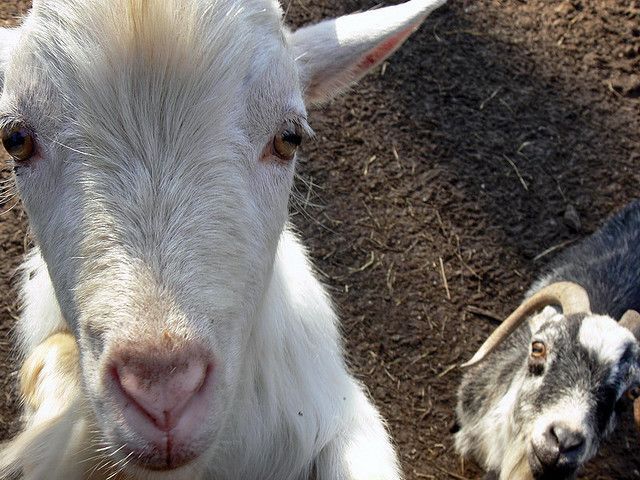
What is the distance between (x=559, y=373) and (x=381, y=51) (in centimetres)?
223

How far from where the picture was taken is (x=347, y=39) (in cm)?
259

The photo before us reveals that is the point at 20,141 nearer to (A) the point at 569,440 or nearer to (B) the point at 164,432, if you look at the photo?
(B) the point at 164,432

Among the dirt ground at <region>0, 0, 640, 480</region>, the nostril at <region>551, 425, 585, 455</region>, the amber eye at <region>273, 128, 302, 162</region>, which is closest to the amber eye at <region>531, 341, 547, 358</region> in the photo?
the nostril at <region>551, 425, 585, 455</region>

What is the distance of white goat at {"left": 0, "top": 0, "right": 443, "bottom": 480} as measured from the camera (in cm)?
176

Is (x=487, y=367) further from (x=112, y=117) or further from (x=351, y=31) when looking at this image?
(x=112, y=117)

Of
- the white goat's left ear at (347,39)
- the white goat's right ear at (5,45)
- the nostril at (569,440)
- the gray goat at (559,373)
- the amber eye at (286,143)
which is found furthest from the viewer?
the gray goat at (559,373)

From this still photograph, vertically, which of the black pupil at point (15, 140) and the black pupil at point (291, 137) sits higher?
the black pupil at point (15, 140)

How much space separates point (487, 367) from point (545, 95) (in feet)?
8.18

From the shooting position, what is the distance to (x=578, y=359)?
407 centimetres

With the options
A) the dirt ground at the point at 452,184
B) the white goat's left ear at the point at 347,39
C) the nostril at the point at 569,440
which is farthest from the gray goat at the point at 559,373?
the white goat's left ear at the point at 347,39

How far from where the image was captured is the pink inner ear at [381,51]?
267 cm

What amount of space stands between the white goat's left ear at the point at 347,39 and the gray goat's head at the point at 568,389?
7.09ft

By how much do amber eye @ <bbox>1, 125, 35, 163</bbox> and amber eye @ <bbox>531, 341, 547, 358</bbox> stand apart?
312 cm

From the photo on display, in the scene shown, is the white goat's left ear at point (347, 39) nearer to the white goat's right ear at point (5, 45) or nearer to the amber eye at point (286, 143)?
the amber eye at point (286, 143)
